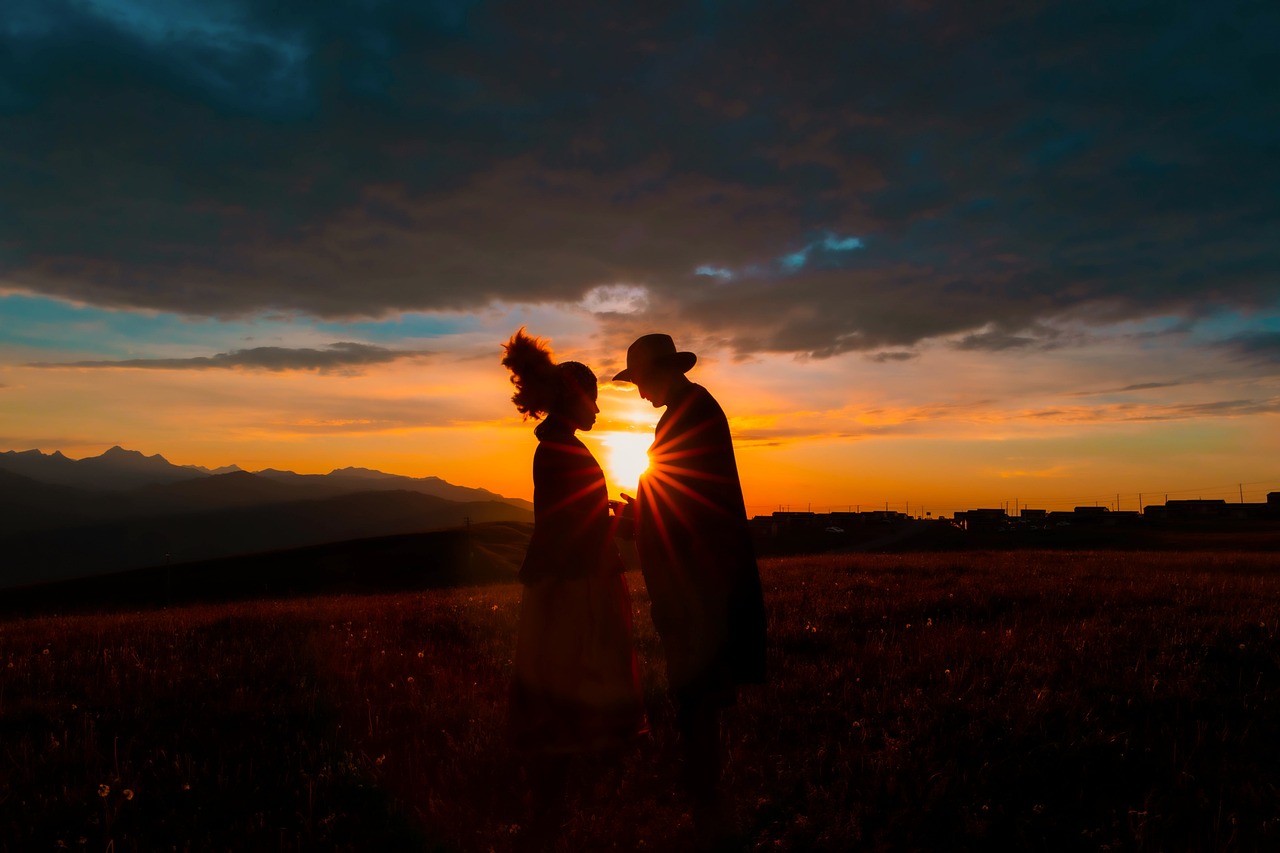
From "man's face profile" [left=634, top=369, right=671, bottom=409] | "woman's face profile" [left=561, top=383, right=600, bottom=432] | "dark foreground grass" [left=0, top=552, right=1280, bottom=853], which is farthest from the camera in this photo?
"woman's face profile" [left=561, top=383, right=600, bottom=432]

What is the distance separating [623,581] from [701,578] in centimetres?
68

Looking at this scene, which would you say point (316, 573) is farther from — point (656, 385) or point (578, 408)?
point (656, 385)

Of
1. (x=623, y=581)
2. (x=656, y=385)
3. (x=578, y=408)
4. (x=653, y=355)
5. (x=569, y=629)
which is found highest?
(x=653, y=355)

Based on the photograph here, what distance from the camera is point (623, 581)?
5125 mm

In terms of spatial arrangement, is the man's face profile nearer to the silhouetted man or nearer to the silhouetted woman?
the silhouetted man

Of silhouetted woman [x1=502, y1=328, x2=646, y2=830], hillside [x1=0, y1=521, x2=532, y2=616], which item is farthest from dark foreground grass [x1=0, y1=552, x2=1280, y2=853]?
hillside [x1=0, y1=521, x2=532, y2=616]

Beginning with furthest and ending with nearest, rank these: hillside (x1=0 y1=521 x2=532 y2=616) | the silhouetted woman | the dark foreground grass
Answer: hillside (x1=0 y1=521 x2=532 y2=616) < the silhouetted woman < the dark foreground grass

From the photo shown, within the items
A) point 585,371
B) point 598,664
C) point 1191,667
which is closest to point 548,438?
point 585,371

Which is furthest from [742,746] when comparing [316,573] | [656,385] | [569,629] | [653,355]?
[316,573]

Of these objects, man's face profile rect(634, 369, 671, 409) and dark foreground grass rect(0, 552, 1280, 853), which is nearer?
dark foreground grass rect(0, 552, 1280, 853)

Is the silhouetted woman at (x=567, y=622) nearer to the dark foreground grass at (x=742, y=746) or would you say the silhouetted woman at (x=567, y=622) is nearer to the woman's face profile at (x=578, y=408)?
the woman's face profile at (x=578, y=408)

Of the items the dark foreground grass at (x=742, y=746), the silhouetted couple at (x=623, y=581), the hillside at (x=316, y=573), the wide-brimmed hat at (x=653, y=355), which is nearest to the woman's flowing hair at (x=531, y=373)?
the silhouetted couple at (x=623, y=581)

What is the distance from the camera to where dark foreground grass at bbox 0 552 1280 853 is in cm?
459

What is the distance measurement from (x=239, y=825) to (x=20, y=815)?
1303mm
